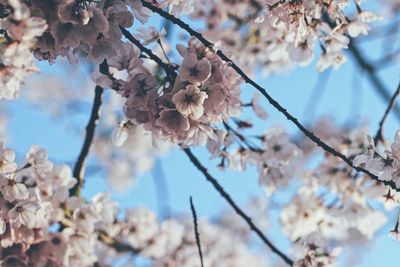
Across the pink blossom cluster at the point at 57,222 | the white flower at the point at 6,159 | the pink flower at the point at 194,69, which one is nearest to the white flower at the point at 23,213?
the pink blossom cluster at the point at 57,222

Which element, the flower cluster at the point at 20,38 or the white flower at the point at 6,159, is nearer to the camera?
the flower cluster at the point at 20,38

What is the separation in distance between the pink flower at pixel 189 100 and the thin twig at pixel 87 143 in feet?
2.28

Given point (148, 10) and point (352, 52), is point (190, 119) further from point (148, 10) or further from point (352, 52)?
point (352, 52)

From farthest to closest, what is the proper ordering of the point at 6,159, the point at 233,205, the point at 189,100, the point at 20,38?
the point at 233,205 → the point at 6,159 → the point at 189,100 → the point at 20,38

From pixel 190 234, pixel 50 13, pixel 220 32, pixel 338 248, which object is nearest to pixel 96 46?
pixel 50 13

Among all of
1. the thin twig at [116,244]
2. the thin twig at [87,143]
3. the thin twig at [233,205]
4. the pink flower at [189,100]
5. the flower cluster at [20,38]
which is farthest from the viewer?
the thin twig at [116,244]

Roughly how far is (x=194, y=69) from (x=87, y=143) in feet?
3.22

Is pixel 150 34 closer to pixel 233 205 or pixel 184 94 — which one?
pixel 184 94

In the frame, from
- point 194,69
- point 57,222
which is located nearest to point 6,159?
point 194,69

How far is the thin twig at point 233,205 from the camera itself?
7.92ft

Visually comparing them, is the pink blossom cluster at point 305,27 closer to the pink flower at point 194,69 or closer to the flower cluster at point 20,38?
the pink flower at point 194,69

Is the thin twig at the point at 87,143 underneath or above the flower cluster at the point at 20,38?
above

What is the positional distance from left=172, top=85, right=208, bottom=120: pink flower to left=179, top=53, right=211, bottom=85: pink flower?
30 millimetres

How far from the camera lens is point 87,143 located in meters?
2.75
